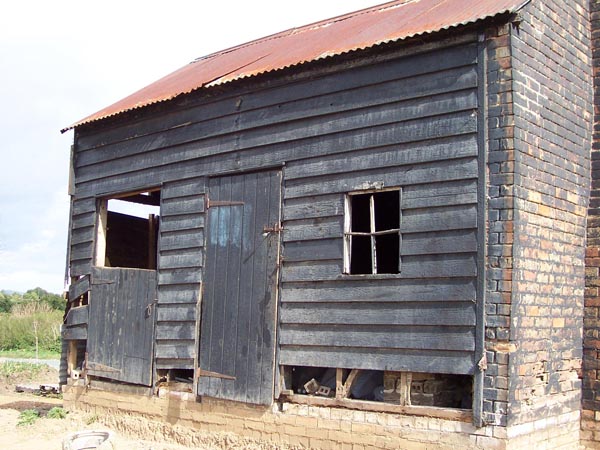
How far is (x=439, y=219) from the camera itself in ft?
24.9

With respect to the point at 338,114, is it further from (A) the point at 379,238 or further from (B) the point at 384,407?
(B) the point at 384,407

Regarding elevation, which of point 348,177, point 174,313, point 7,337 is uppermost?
point 348,177

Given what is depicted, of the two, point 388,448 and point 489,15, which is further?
point 388,448

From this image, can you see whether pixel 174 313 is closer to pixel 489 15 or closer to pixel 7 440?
pixel 7 440

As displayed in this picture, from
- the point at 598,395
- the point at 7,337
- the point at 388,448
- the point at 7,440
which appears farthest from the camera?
the point at 7,337

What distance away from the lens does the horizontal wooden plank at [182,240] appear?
10195mm

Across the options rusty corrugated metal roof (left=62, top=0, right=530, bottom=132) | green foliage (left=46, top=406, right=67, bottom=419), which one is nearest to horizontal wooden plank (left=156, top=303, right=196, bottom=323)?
green foliage (left=46, top=406, right=67, bottom=419)

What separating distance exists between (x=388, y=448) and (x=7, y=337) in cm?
3119

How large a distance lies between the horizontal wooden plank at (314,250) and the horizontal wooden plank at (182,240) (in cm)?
169

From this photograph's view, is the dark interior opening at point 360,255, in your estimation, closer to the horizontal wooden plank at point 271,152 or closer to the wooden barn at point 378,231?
the wooden barn at point 378,231

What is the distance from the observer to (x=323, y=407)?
849 centimetres

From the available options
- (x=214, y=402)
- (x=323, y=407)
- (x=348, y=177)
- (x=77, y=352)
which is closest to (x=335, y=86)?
(x=348, y=177)

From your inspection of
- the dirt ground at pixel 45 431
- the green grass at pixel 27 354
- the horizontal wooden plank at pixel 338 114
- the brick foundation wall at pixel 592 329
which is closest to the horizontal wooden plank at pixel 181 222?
the horizontal wooden plank at pixel 338 114

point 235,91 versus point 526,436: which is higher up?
point 235,91
